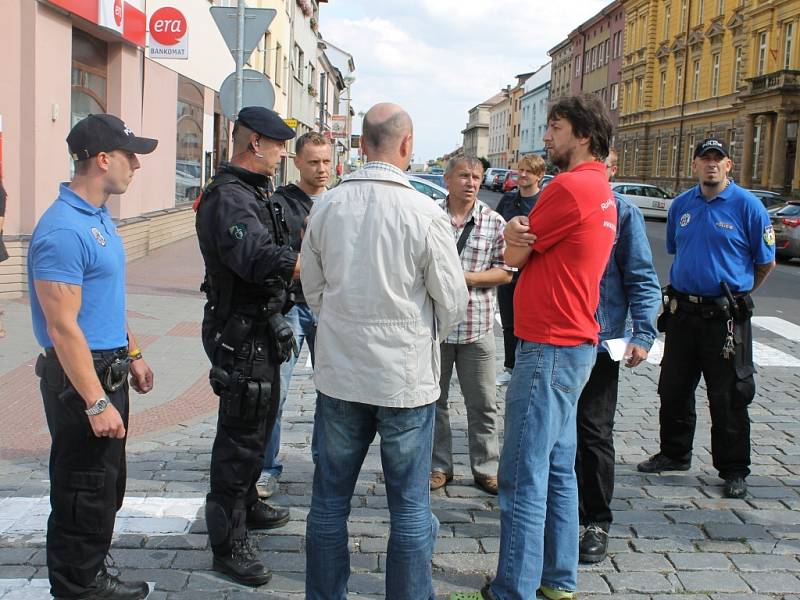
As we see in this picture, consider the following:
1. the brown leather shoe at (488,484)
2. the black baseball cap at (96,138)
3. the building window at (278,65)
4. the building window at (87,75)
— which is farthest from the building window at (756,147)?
the black baseball cap at (96,138)

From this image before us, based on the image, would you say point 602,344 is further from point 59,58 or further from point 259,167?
point 59,58

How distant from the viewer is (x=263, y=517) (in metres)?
4.34

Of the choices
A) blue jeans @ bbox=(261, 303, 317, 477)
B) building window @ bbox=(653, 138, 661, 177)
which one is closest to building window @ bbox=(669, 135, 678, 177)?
building window @ bbox=(653, 138, 661, 177)

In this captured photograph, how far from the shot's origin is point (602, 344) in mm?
4078

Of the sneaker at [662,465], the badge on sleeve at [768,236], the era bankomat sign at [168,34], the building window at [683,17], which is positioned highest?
the building window at [683,17]

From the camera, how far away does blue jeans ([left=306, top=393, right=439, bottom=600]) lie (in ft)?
10.5

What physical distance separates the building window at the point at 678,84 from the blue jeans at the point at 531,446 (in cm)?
5654

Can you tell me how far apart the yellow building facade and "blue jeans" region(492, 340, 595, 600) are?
2896cm

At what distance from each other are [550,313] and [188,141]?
17.2 metres

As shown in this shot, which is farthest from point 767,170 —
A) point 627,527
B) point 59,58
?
point 627,527

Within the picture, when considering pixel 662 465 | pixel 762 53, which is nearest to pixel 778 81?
pixel 762 53

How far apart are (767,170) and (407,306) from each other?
42483 millimetres

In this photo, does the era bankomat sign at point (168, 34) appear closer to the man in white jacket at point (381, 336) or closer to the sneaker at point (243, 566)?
the sneaker at point (243, 566)

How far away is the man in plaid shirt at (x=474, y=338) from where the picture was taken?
4.97 m
